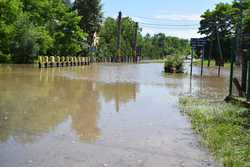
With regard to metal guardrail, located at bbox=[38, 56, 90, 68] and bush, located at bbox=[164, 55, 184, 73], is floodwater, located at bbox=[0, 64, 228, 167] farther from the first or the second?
metal guardrail, located at bbox=[38, 56, 90, 68]

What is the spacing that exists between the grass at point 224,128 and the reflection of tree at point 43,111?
2.43 meters

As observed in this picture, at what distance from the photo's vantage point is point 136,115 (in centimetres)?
1258

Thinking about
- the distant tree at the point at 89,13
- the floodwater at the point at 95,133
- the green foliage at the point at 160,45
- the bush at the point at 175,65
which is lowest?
the floodwater at the point at 95,133

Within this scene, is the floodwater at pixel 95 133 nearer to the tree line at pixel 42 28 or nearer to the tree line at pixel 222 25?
the tree line at pixel 42 28

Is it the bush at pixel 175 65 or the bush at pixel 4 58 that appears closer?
the bush at pixel 175 65

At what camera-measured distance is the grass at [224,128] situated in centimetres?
771

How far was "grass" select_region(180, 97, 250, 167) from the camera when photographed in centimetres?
771

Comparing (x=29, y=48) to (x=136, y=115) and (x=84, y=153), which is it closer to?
(x=136, y=115)

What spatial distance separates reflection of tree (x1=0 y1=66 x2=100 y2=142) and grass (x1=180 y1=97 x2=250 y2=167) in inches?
95.7

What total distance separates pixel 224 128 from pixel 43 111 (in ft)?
17.0

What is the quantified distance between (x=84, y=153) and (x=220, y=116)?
521 centimetres

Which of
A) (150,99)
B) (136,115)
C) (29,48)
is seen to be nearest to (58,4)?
(29,48)

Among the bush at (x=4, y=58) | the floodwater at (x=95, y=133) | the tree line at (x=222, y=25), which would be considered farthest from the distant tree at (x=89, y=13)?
the floodwater at (x=95, y=133)

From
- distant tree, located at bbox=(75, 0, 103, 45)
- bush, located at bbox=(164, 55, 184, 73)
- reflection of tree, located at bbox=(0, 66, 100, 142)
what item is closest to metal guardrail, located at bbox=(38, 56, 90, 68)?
bush, located at bbox=(164, 55, 184, 73)
